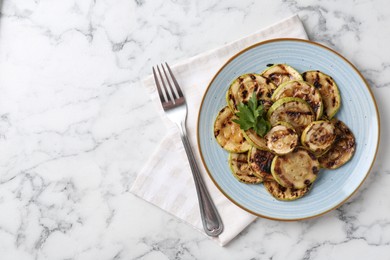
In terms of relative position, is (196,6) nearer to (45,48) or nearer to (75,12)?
(75,12)

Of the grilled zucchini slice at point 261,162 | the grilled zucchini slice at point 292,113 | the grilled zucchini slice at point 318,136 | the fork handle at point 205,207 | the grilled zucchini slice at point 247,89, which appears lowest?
the fork handle at point 205,207

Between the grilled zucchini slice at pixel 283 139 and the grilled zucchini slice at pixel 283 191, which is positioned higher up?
the grilled zucchini slice at pixel 283 139

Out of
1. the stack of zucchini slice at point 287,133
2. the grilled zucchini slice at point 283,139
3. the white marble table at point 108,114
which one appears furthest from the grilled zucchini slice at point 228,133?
the white marble table at point 108,114

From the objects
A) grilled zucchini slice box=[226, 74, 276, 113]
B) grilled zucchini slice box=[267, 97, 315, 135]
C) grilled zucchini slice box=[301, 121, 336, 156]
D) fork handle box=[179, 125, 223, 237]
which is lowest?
fork handle box=[179, 125, 223, 237]

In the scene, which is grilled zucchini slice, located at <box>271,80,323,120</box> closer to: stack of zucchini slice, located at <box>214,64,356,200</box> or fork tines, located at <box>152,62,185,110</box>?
stack of zucchini slice, located at <box>214,64,356,200</box>

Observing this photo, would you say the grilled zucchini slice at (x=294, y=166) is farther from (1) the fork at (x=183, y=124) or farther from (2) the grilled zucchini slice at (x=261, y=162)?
(1) the fork at (x=183, y=124)

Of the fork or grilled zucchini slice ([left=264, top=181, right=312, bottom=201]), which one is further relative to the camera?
the fork

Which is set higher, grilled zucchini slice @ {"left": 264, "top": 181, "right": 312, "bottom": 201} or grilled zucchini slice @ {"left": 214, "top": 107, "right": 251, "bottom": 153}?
grilled zucchini slice @ {"left": 214, "top": 107, "right": 251, "bottom": 153}

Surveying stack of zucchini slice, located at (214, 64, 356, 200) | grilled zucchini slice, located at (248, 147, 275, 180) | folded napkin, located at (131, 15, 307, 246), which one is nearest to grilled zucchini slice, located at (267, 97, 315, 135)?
stack of zucchini slice, located at (214, 64, 356, 200)
